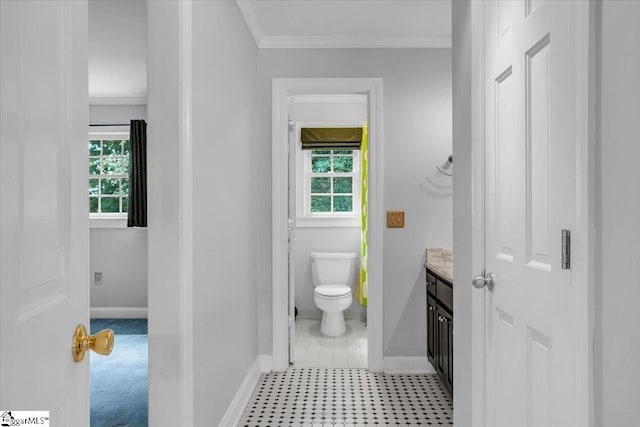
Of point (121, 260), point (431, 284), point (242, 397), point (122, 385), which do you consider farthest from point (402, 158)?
point (121, 260)

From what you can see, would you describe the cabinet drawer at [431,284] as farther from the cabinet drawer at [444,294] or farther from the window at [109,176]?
the window at [109,176]

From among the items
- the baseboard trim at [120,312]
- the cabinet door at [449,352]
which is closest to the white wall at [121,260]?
the baseboard trim at [120,312]

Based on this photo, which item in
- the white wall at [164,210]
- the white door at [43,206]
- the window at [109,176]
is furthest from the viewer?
the window at [109,176]

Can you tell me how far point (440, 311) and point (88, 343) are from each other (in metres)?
2.53

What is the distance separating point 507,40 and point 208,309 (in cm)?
169

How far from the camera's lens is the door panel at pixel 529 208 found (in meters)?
1.12

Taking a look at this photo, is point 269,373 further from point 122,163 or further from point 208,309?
point 122,163

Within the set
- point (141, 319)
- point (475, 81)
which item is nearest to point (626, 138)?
point (475, 81)

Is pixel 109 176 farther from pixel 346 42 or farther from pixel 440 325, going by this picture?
pixel 440 325

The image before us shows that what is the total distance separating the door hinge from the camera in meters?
1.09

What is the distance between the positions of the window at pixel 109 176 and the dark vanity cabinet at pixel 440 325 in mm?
3838

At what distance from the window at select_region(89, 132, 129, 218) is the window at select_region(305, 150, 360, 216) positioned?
224 cm

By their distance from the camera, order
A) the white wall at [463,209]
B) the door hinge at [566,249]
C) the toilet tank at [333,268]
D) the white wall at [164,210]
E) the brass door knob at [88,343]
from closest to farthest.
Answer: the brass door knob at [88,343] → the door hinge at [566,249] → the white wall at [164,210] → the white wall at [463,209] → the toilet tank at [333,268]

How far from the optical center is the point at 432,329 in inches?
127
